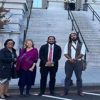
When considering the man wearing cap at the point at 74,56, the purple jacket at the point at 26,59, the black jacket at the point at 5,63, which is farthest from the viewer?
the man wearing cap at the point at 74,56

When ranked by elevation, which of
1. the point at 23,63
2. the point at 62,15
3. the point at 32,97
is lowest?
the point at 32,97

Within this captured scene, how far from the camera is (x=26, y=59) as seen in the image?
12.6m

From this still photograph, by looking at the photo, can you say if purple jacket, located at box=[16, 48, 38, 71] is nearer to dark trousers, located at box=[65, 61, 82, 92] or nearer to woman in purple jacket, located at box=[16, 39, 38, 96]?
woman in purple jacket, located at box=[16, 39, 38, 96]

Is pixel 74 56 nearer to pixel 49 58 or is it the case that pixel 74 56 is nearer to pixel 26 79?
pixel 49 58

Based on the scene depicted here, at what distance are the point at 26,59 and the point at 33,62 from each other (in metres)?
0.21

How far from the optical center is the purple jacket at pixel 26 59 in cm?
1256

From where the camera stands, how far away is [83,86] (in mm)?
13867

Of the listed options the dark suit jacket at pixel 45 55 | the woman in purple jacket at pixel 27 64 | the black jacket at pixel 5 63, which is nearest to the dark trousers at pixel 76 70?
the dark suit jacket at pixel 45 55

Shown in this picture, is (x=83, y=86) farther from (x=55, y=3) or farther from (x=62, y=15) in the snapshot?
(x=55, y=3)

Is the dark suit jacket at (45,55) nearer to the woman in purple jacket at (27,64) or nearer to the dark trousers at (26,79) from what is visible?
the woman in purple jacket at (27,64)

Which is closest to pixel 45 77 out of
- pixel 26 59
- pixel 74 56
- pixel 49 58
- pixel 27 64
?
pixel 49 58

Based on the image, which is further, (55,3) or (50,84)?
(55,3)

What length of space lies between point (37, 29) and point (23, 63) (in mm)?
9769

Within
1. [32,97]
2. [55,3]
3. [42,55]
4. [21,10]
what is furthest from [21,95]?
[55,3]
